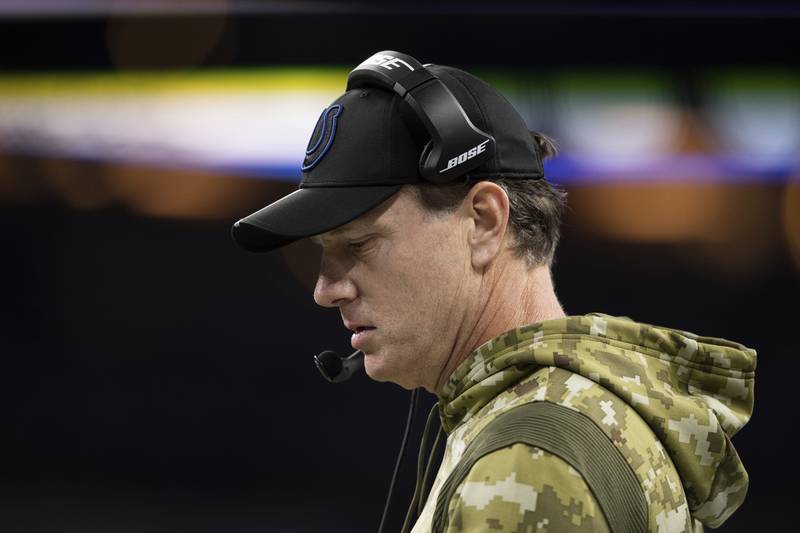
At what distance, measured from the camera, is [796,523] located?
2.09 m

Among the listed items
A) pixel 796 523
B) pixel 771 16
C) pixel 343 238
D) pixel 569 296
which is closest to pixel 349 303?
pixel 343 238

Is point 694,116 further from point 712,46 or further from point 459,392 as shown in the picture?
point 459,392

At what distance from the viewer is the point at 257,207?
7.26 feet

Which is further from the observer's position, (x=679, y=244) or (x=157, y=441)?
(x=157, y=441)

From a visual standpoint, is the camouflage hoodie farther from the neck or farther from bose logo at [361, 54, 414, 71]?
bose logo at [361, 54, 414, 71]

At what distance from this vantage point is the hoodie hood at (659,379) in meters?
0.64

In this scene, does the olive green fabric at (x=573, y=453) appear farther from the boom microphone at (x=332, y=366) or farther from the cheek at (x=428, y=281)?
the boom microphone at (x=332, y=366)

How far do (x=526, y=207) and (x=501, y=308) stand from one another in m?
0.08

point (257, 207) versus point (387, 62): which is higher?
point (387, 62)

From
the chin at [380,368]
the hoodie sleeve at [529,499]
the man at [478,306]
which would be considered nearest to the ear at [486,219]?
the man at [478,306]

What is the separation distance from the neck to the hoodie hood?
4 centimetres

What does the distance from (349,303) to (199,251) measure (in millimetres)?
1524

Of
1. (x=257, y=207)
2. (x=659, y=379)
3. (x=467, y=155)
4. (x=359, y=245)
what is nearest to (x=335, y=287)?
(x=359, y=245)

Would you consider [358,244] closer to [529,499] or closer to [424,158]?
[424,158]
